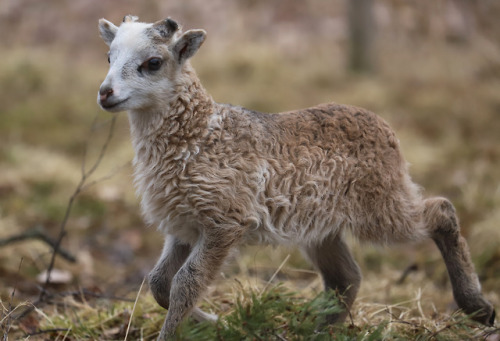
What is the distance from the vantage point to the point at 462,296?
411cm

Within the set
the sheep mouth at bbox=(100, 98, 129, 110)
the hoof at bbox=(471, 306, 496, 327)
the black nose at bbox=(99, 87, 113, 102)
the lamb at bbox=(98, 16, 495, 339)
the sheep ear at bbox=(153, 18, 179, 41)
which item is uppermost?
the sheep ear at bbox=(153, 18, 179, 41)

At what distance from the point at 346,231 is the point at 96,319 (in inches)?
67.6

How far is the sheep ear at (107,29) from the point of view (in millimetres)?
3660

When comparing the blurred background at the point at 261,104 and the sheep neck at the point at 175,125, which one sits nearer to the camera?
the sheep neck at the point at 175,125

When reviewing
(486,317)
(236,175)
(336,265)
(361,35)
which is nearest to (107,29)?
(236,175)

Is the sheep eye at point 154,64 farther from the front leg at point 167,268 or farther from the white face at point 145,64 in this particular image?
the front leg at point 167,268

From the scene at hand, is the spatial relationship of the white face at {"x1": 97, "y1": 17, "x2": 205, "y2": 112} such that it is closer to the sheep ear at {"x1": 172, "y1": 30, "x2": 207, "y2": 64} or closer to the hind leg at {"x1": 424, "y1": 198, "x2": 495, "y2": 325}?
the sheep ear at {"x1": 172, "y1": 30, "x2": 207, "y2": 64}

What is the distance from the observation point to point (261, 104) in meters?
10.7

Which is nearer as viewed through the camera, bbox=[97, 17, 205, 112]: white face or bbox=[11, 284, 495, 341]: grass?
bbox=[11, 284, 495, 341]: grass

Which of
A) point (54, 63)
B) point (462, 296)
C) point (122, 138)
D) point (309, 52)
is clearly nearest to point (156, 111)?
point (462, 296)

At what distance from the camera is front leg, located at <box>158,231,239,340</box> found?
130 inches

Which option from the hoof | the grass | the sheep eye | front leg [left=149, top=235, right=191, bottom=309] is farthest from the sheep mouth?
the hoof

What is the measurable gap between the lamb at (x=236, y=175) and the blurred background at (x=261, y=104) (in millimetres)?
424


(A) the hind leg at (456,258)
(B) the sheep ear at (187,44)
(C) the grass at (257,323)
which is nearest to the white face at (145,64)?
(B) the sheep ear at (187,44)
